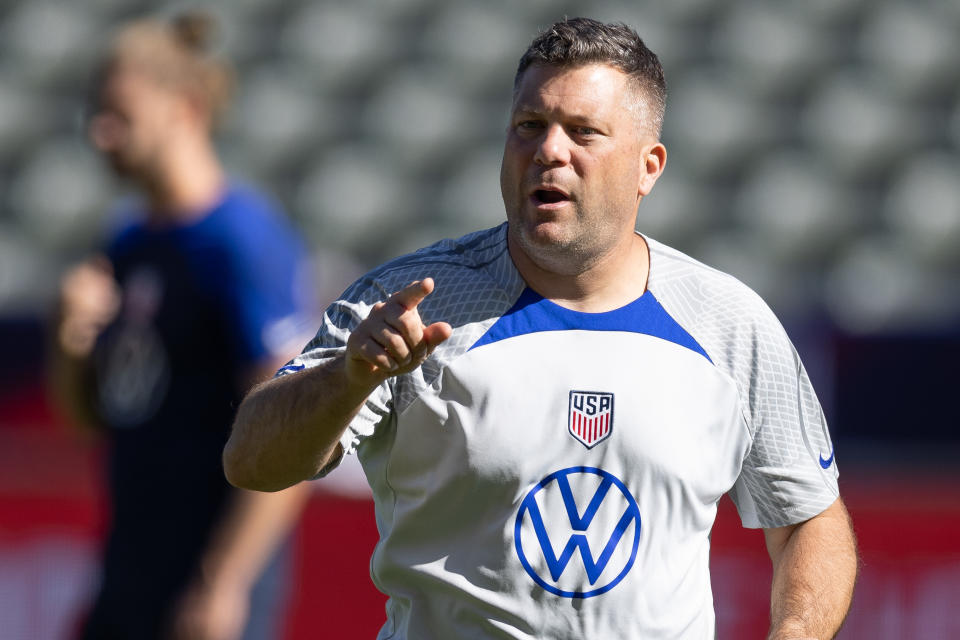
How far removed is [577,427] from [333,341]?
0.48 metres

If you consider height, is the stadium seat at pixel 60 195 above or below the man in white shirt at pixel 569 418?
above

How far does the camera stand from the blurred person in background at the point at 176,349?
3736mm

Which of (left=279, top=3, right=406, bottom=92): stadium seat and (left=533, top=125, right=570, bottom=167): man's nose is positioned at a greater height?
(left=279, top=3, right=406, bottom=92): stadium seat

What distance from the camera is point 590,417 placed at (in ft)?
8.19

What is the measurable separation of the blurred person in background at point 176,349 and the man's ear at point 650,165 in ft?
4.39

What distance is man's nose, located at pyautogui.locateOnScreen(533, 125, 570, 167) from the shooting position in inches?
99.1

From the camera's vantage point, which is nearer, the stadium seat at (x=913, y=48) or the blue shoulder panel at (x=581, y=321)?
the blue shoulder panel at (x=581, y=321)

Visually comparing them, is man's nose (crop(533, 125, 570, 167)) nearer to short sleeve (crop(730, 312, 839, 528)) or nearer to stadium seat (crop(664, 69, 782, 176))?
short sleeve (crop(730, 312, 839, 528))

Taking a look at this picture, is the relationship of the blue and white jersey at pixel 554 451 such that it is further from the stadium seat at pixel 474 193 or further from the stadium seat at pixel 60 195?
the stadium seat at pixel 60 195

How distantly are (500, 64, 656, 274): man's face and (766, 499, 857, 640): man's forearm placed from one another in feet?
2.34

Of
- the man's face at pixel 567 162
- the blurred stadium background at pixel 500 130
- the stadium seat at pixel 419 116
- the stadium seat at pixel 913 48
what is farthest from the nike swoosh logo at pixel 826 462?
the stadium seat at pixel 913 48

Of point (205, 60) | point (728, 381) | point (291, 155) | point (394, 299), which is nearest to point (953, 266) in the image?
point (291, 155)

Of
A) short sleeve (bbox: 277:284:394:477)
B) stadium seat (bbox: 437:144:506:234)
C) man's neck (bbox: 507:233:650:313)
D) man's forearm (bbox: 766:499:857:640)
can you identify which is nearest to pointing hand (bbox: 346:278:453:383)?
short sleeve (bbox: 277:284:394:477)

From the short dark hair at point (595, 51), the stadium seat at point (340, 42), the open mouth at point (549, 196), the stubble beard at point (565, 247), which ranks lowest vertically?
the stubble beard at point (565, 247)
